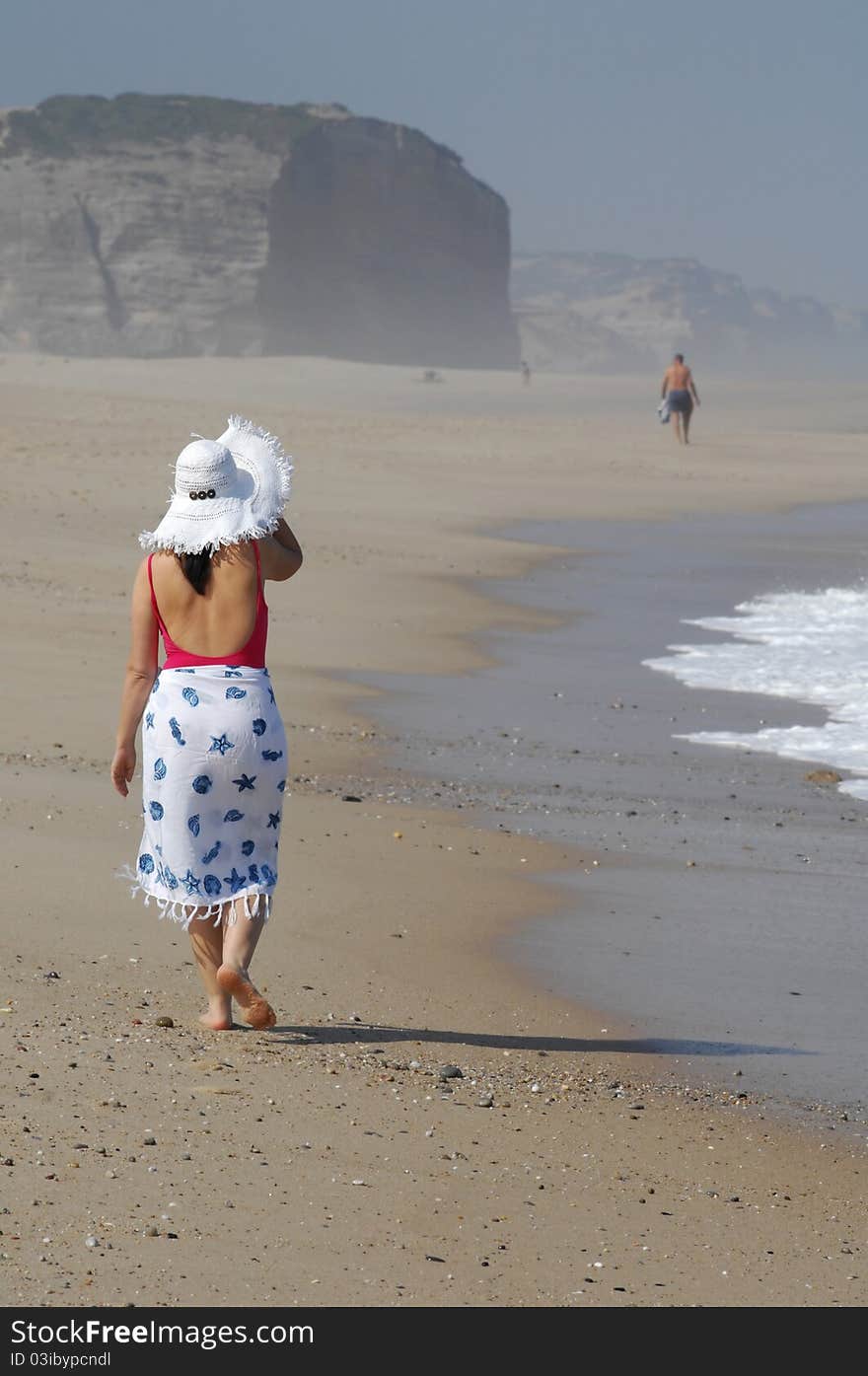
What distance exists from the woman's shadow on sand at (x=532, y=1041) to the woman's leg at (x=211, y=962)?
143 mm

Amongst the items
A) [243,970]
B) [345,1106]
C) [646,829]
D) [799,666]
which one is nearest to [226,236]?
[799,666]

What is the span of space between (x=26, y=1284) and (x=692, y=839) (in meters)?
4.72

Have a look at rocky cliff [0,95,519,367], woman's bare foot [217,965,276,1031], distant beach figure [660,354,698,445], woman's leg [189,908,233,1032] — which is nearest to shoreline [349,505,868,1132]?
woman's bare foot [217,965,276,1031]

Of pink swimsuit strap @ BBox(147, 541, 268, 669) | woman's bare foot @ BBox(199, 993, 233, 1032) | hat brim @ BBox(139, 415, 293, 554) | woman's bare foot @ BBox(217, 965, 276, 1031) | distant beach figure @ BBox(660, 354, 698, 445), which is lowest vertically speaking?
woman's bare foot @ BBox(199, 993, 233, 1032)

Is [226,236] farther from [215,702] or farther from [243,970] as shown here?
[243,970]

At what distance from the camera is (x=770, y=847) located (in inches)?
310

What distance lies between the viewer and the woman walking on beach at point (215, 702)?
5156mm

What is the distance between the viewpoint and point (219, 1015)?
5305 millimetres

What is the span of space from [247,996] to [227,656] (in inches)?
35.0

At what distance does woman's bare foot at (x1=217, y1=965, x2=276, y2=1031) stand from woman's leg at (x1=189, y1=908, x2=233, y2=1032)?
10 cm

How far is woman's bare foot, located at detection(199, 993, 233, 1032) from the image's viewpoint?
209 inches

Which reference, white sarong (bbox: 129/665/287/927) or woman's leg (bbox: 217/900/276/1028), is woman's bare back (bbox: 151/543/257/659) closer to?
white sarong (bbox: 129/665/287/927)

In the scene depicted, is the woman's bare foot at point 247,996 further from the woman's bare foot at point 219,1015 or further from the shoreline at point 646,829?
the shoreline at point 646,829

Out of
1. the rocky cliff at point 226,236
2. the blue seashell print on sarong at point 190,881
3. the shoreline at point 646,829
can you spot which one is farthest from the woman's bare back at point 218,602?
the rocky cliff at point 226,236
